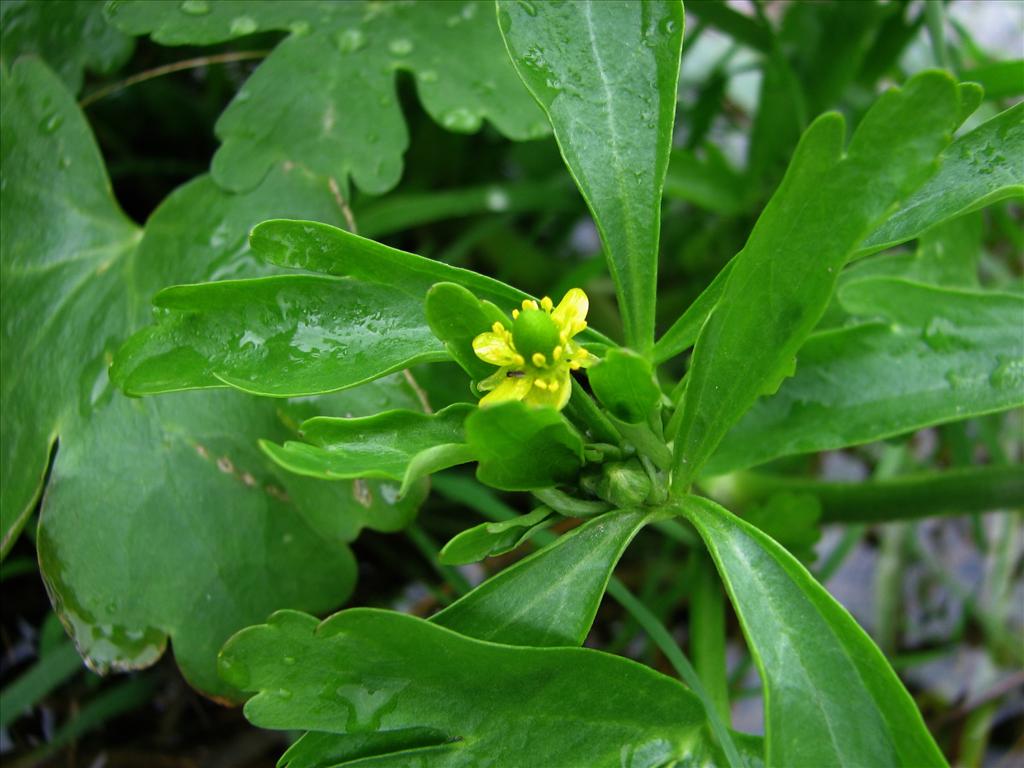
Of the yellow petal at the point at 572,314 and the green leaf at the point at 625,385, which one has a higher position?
the yellow petal at the point at 572,314

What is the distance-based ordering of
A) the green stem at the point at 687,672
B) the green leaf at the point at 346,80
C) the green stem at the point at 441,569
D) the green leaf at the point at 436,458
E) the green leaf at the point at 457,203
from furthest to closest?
the green leaf at the point at 457,203 < the green stem at the point at 441,569 < the green leaf at the point at 346,80 < the green stem at the point at 687,672 < the green leaf at the point at 436,458

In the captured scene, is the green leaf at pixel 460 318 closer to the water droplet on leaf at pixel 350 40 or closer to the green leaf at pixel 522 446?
the green leaf at pixel 522 446

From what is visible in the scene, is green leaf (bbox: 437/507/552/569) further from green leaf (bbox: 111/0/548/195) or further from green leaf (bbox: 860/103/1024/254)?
green leaf (bbox: 111/0/548/195)

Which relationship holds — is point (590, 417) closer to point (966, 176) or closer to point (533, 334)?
point (533, 334)

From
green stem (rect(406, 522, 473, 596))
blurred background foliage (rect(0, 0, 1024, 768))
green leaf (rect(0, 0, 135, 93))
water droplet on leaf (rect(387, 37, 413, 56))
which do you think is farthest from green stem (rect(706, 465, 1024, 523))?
green leaf (rect(0, 0, 135, 93))

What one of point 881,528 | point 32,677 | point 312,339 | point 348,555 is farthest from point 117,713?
point 881,528

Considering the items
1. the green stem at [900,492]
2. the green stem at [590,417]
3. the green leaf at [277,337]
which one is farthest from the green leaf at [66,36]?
the green stem at [900,492]

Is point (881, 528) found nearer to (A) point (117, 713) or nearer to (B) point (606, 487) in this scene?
(B) point (606, 487)
